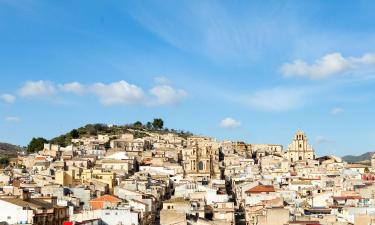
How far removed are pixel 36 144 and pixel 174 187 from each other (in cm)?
5301

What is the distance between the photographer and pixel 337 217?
44.6 metres

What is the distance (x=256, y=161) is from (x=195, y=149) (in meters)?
22.1

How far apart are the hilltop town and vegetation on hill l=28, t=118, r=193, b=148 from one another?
809 mm

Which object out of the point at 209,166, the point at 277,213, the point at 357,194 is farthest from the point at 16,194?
the point at 209,166

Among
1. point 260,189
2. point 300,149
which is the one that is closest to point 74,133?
→ point 300,149

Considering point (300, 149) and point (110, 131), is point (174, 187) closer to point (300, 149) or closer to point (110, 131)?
point (300, 149)

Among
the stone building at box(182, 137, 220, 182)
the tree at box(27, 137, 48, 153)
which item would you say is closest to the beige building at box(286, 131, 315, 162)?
the stone building at box(182, 137, 220, 182)

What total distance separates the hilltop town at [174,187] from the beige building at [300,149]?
186 mm

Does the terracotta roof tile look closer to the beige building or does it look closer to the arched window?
the arched window

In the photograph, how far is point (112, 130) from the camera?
139 m

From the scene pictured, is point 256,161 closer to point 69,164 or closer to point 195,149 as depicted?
point 195,149

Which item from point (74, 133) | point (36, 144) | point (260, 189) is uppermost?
point (74, 133)

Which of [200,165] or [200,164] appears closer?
[200,165]

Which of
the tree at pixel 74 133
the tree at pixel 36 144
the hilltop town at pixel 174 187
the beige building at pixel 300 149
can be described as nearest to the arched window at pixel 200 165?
the hilltop town at pixel 174 187
